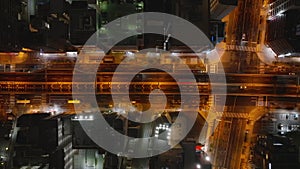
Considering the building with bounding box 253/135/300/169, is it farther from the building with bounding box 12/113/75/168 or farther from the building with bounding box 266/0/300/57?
the building with bounding box 12/113/75/168

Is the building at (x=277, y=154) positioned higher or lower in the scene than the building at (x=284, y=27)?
lower

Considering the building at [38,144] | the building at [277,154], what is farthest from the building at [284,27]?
the building at [38,144]

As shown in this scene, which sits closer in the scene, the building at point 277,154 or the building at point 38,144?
the building at point 277,154

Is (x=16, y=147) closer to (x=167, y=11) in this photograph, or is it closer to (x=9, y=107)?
(x=9, y=107)

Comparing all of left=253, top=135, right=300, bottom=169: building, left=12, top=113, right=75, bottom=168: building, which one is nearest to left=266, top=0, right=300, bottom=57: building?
left=253, top=135, right=300, bottom=169: building

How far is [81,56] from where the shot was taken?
359 inches

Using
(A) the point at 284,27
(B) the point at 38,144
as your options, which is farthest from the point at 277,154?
(B) the point at 38,144

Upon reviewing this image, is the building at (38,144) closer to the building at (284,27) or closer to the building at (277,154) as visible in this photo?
the building at (277,154)

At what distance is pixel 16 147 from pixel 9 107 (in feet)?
4.51

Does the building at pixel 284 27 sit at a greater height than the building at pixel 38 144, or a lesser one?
greater

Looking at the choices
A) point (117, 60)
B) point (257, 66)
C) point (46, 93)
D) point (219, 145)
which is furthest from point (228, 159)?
point (46, 93)

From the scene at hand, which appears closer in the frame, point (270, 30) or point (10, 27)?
point (10, 27)

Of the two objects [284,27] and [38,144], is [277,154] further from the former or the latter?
[38,144]

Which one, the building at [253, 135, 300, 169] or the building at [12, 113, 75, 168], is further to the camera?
the building at [12, 113, 75, 168]
